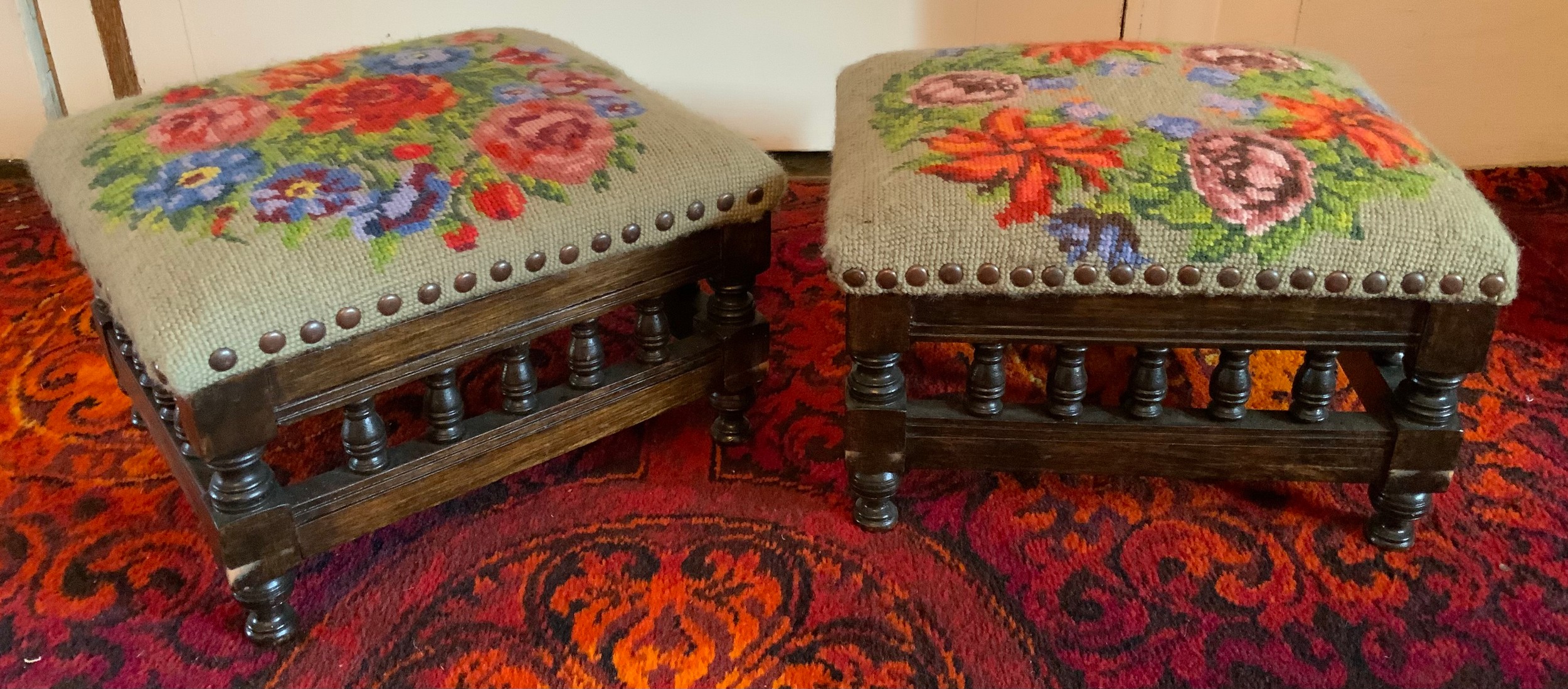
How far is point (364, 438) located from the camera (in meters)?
0.94

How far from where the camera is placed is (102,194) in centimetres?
92

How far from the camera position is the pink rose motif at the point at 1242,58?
1.08m

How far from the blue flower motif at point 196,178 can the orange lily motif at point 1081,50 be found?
28.2 inches

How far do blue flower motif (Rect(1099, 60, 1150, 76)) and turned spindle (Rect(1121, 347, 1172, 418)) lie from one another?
0.28 meters

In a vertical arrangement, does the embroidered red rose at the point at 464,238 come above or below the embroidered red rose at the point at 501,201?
below

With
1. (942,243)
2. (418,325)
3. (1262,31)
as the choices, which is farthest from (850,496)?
(1262,31)

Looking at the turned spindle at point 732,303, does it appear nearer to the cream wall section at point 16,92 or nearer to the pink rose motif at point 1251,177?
the pink rose motif at point 1251,177

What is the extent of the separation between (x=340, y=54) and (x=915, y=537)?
0.76 meters

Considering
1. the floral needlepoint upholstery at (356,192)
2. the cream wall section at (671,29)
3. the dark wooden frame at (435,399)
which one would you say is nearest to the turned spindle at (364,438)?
the dark wooden frame at (435,399)

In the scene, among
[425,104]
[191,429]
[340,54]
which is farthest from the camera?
[340,54]

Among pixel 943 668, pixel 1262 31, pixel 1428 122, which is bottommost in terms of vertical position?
pixel 943 668

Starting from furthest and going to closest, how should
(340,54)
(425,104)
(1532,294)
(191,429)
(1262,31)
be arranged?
(1262,31) < (1532,294) < (340,54) < (425,104) < (191,429)

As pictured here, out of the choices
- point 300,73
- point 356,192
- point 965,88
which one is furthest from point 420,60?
point 965,88

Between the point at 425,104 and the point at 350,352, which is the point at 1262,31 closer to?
the point at 425,104
